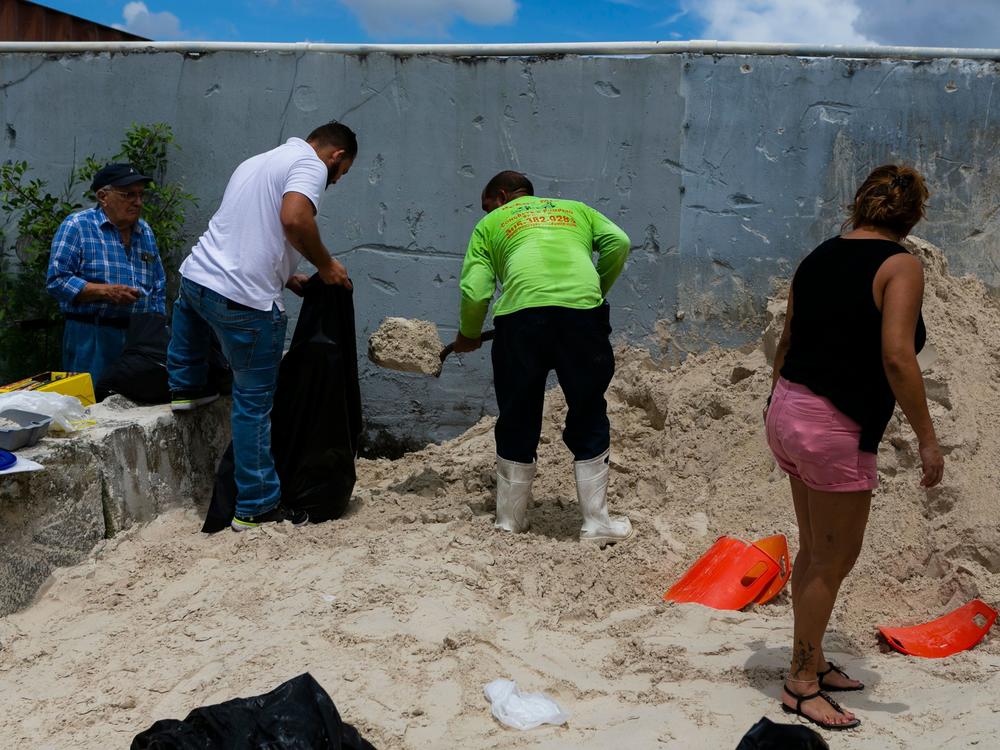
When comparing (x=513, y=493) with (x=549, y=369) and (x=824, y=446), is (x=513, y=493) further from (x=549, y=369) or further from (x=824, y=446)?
(x=824, y=446)

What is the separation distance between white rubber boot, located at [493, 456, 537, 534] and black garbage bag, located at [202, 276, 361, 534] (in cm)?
73

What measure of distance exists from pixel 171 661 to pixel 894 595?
102 inches

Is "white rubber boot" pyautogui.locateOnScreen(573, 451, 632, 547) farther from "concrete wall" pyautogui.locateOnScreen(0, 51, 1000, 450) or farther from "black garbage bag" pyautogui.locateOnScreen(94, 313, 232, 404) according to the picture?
"black garbage bag" pyautogui.locateOnScreen(94, 313, 232, 404)

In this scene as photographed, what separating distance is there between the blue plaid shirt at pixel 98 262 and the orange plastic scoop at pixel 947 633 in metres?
3.82

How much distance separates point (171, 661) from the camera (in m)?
3.44

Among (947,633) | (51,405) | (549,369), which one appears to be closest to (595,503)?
(549,369)

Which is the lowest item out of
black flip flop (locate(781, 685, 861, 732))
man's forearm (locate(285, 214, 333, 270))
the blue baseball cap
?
black flip flop (locate(781, 685, 861, 732))

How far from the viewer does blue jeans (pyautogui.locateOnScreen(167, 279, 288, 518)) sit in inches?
173

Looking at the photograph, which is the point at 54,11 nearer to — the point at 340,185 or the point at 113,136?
the point at 113,136

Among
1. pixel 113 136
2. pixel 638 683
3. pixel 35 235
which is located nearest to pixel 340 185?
pixel 113 136

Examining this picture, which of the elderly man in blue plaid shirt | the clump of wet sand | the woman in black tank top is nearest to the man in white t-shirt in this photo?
the clump of wet sand

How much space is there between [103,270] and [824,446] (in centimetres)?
377

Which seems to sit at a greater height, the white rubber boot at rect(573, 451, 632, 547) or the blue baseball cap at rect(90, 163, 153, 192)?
the blue baseball cap at rect(90, 163, 153, 192)

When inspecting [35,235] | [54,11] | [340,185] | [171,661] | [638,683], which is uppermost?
[54,11]
